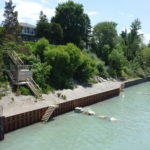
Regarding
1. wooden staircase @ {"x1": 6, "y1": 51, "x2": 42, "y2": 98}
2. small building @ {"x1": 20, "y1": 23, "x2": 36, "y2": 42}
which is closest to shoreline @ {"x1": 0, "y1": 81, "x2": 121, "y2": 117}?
wooden staircase @ {"x1": 6, "y1": 51, "x2": 42, "y2": 98}

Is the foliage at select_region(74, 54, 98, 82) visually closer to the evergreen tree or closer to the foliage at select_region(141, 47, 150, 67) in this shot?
the evergreen tree

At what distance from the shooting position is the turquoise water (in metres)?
16.3

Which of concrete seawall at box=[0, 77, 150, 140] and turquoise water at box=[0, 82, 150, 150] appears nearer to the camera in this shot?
turquoise water at box=[0, 82, 150, 150]

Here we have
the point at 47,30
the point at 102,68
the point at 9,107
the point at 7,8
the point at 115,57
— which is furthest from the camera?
the point at 115,57

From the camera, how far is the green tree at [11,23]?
27620 millimetres

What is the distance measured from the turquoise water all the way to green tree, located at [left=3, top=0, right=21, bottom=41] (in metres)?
11.0

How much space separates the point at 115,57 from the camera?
163 ft

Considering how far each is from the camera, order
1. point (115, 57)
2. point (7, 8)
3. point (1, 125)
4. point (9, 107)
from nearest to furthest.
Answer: point (1, 125) < point (9, 107) < point (7, 8) < point (115, 57)

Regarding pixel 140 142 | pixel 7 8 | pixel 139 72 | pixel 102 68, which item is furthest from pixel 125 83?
pixel 140 142

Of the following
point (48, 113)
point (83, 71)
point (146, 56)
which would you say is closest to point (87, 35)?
point (146, 56)

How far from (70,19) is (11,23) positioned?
1010 inches

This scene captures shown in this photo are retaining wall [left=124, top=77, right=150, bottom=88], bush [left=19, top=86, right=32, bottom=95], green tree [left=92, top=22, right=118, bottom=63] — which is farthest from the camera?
green tree [left=92, top=22, right=118, bottom=63]

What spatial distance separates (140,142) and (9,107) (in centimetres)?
1043

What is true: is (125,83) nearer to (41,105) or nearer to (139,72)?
(139,72)
